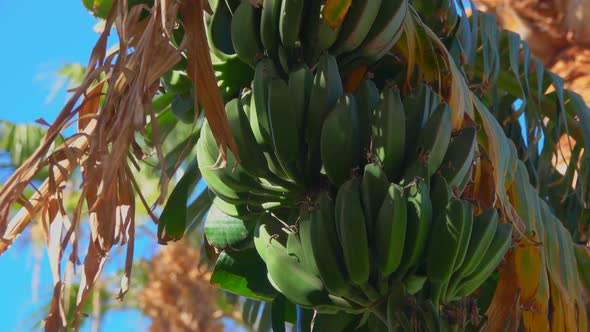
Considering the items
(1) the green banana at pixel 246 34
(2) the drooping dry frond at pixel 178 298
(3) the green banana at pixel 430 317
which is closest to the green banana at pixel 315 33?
(1) the green banana at pixel 246 34

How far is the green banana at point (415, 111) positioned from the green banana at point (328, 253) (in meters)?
0.24

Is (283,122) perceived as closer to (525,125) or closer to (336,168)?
(336,168)

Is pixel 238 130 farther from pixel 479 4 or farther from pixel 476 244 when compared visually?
pixel 479 4

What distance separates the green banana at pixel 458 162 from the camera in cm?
191

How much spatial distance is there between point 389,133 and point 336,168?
13 centimetres

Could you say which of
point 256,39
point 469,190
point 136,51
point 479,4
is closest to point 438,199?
point 469,190

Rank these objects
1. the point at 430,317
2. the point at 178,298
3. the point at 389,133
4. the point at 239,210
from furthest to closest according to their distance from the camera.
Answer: the point at 178,298 < the point at 239,210 < the point at 389,133 < the point at 430,317

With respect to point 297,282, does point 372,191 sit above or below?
above

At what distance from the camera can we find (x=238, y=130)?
1.95 m

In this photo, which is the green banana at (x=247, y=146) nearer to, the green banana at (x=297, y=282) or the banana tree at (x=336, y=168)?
the banana tree at (x=336, y=168)

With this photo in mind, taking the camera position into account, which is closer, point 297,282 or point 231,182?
point 297,282

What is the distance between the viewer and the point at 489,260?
189cm

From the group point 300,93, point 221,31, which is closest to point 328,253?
point 300,93

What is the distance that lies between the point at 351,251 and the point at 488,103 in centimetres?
166
